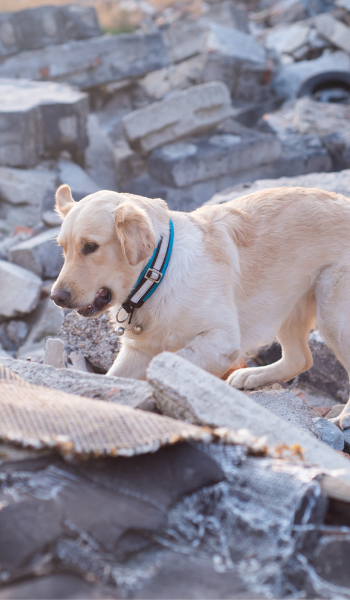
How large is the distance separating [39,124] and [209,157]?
2.80 meters

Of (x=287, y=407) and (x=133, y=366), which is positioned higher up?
(x=133, y=366)

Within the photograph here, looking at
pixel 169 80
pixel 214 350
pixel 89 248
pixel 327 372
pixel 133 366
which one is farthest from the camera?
pixel 169 80

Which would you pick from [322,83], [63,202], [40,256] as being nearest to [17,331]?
[40,256]

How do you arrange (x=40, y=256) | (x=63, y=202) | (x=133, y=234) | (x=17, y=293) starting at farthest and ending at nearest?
1. (x=40, y=256)
2. (x=17, y=293)
3. (x=63, y=202)
4. (x=133, y=234)

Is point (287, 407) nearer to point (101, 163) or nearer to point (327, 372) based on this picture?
point (327, 372)

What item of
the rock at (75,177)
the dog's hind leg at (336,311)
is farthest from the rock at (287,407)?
the rock at (75,177)

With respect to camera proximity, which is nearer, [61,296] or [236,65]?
[61,296]

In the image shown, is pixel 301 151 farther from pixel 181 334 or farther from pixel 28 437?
pixel 28 437

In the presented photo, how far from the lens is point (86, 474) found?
5.61 feet

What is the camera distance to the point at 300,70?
13.8 m

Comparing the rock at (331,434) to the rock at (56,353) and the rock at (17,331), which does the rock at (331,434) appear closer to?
the rock at (56,353)

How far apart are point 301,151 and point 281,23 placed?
1220cm

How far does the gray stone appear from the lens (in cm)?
871

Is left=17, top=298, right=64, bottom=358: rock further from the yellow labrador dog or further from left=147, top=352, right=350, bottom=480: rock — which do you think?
left=147, top=352, right=350, bottom=480: rock
